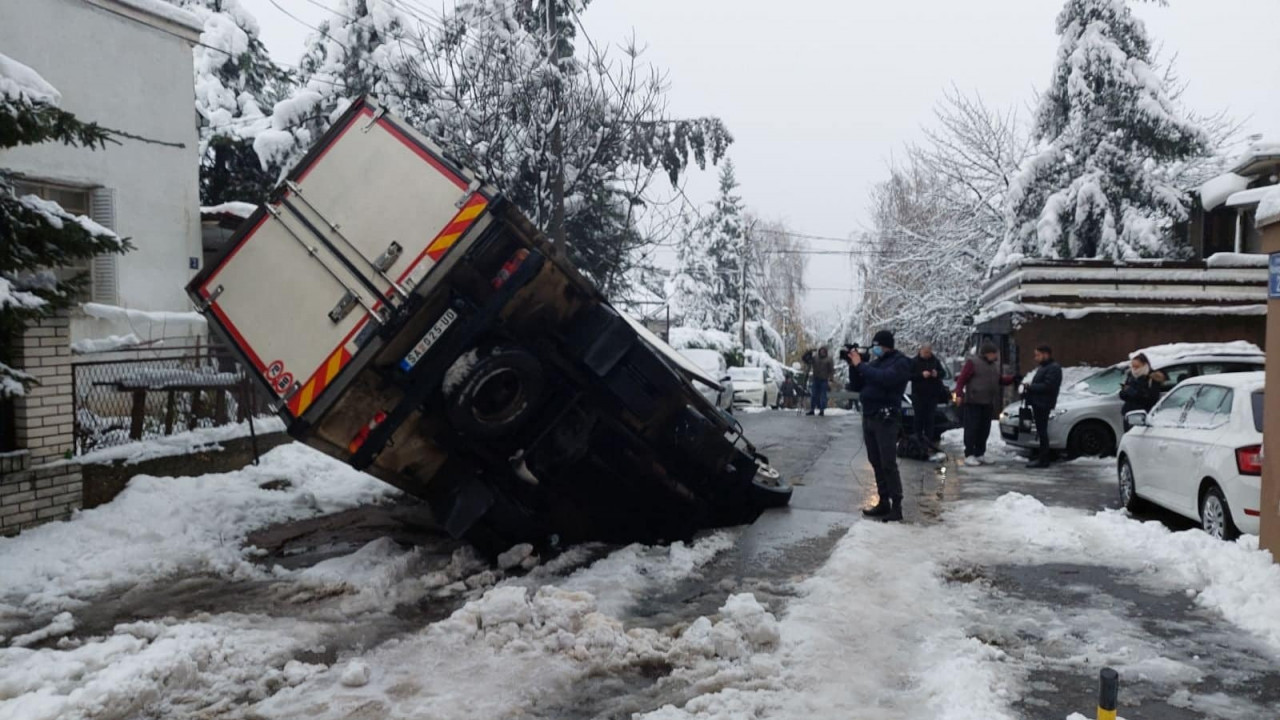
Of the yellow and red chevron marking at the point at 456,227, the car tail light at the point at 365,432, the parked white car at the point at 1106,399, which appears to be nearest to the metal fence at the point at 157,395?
the car tail light at the point at 365,432

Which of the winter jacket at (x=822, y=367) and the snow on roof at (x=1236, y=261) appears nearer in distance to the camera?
the snow on roof at (x=1236, y=261)

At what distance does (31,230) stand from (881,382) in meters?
7.15

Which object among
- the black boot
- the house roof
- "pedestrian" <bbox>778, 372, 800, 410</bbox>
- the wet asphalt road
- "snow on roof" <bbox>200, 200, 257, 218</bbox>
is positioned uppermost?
the house roof

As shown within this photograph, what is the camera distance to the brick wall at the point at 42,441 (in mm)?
7219

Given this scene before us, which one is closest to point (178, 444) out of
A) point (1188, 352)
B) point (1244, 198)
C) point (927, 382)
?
point (927, 382)

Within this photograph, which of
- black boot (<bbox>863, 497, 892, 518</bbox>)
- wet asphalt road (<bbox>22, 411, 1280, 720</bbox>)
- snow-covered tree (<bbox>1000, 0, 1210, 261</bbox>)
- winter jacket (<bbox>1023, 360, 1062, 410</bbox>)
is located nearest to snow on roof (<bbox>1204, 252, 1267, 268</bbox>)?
snow-covered tree (<bbox>1000, 0, 1210, 261</bbox>)

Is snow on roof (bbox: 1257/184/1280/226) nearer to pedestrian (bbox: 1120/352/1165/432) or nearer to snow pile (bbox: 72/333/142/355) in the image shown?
pedestrian (bbox: 1120/352/1165/432)

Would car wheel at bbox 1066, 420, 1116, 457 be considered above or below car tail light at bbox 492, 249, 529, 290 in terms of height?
below

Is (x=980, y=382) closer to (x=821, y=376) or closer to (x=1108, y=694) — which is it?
(x=821, y=376)

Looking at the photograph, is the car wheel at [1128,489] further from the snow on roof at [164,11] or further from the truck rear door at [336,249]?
the snow on roof at [164,11]

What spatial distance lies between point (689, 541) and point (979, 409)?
768 cm

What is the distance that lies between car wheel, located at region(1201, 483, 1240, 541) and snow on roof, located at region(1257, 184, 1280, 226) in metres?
2.28

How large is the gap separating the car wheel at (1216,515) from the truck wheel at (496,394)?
18.2 feet

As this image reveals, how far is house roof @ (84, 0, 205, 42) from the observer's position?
1264 centimetres
